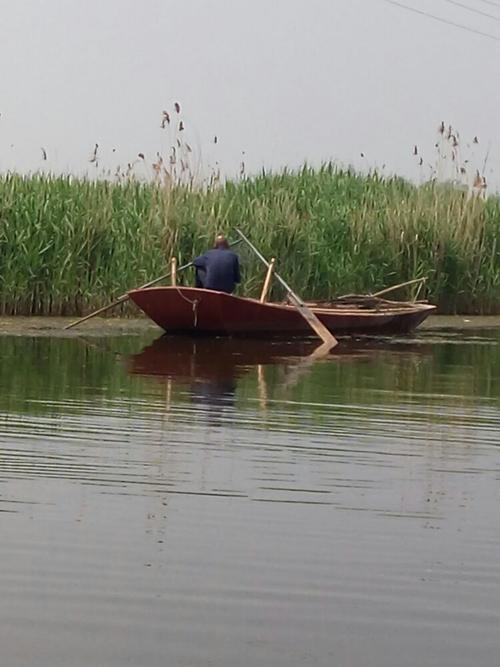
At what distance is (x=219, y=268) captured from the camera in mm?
18688

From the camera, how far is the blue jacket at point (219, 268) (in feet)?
61.3

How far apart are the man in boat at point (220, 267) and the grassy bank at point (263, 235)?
2.04 m

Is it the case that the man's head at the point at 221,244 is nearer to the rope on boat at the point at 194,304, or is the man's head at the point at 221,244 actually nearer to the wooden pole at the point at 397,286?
the rope on boat at the point at 194,304

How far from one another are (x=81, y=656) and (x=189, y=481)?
10.1ft

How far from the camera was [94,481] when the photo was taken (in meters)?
7.42

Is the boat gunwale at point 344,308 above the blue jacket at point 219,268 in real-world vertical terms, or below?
below

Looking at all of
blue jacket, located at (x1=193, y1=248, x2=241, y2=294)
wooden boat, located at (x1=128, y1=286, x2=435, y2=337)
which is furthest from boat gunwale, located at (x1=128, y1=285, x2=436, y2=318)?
blue jacket, located at (x1=193, y1=248, x2=241, y2=294)

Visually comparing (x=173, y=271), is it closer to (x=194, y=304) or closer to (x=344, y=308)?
(x=194, y=304)

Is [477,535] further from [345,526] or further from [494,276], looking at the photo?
[494,276]

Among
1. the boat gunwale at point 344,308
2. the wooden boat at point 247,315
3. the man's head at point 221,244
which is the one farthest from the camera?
the man's head at point 221,244

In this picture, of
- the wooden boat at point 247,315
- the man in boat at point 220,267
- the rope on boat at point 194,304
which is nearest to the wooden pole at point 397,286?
the wooden boat at point 247,315

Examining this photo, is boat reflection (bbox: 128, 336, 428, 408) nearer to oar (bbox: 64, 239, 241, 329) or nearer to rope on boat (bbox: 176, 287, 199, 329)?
rope on boat (bbox: 176, 287, 199, 329)

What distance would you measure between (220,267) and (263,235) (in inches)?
128

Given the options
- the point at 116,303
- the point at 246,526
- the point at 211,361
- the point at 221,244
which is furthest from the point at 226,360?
the point at 246,526
